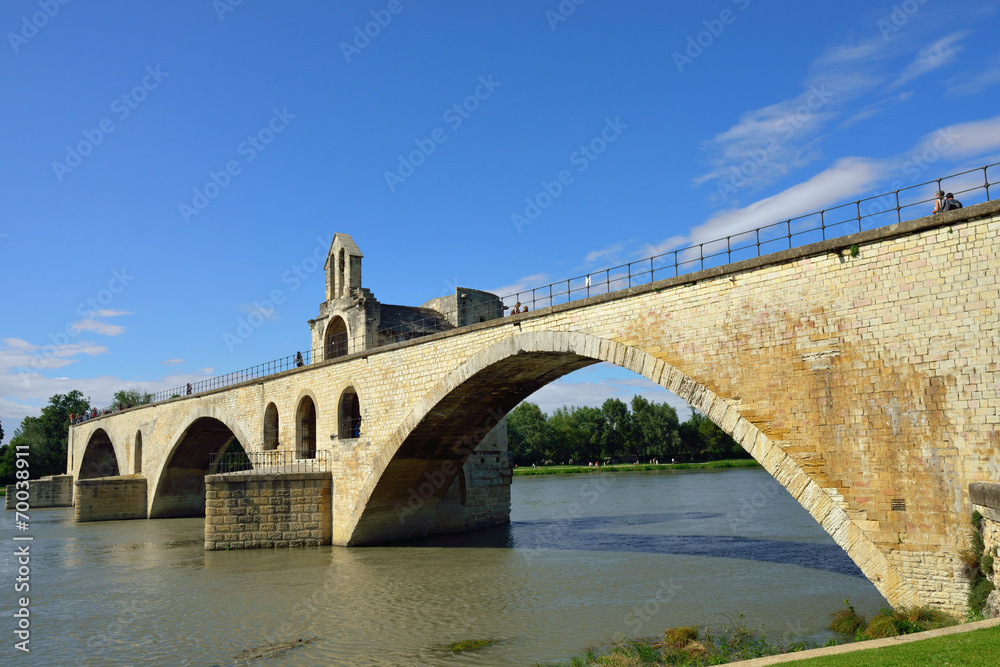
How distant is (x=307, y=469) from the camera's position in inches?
928

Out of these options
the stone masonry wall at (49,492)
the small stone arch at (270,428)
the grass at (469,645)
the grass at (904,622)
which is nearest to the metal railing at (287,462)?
the small stone arch at (270,428)

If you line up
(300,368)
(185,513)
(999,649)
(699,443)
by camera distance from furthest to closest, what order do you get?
(699,443) → (185,513) → (300,368) → (999,649)

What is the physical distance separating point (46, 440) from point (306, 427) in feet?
177

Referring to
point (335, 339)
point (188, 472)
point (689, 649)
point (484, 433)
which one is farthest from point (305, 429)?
point (689, 649)

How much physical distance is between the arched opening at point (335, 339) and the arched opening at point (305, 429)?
339 centimetres

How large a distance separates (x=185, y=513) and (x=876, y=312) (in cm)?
3450

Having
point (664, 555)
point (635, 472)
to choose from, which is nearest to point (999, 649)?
point (664, 555)

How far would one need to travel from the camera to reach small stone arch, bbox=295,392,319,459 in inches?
1002

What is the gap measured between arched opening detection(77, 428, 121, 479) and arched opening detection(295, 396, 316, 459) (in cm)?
2784

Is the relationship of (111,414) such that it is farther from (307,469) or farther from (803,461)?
(803,461)

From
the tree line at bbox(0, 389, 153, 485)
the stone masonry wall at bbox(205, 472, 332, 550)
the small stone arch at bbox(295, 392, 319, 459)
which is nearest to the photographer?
the stone masonry wall at bbox(205, 472, 332, 550)

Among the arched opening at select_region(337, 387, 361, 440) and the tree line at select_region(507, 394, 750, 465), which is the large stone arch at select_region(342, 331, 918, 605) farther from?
the tree line at select_region(507, 394, 750, 465)

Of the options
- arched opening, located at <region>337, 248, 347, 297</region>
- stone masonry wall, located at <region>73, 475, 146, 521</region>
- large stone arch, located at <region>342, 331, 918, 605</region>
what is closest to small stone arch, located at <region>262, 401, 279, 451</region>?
arched opening, located at <region>337, 248, 347, 297</region>

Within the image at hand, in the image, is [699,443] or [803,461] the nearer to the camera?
[803,461]
